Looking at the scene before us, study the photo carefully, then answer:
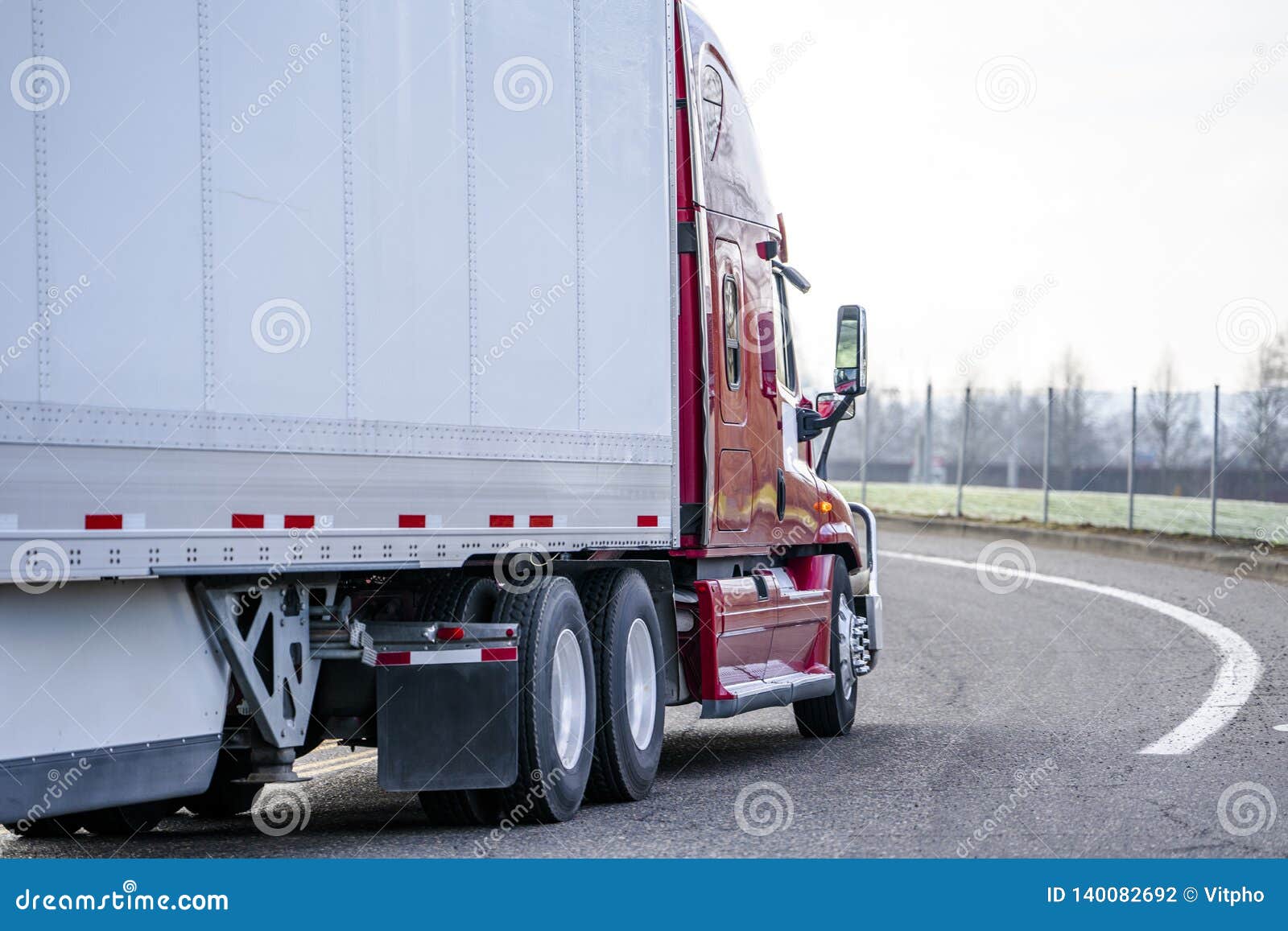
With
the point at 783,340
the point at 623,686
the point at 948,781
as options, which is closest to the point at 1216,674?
the point at 783,340

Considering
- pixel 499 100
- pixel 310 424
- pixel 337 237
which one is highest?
pixel 499 100

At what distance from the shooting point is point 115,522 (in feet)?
19.7

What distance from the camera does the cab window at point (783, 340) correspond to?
11.2 m

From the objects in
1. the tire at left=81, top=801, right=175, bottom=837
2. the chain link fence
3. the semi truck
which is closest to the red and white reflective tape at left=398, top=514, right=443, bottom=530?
the semi truck

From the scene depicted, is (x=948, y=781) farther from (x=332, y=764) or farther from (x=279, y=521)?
(x=279, y=521)

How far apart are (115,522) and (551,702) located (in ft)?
8.07

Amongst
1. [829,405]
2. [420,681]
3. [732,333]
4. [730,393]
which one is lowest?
[420,681]

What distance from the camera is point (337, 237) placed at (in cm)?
684

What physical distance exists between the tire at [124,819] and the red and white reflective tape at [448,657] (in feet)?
4.95

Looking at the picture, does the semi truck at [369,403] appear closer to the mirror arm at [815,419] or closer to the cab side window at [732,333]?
the cab side window at [732,333]

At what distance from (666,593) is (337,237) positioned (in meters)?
3.47

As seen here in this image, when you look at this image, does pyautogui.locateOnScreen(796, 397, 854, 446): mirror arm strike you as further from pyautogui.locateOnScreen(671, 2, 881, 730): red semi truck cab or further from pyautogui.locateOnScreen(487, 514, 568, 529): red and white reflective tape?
pyautogui.locateOnScreen(487, 514, 568, 529): red and white reflective tape

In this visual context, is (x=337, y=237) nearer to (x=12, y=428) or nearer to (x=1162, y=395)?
(x=12, y=428)

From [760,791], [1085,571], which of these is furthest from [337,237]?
[1085,571]
